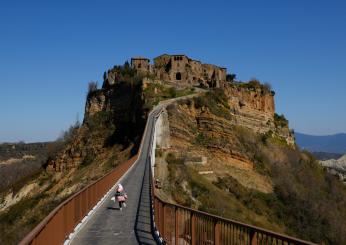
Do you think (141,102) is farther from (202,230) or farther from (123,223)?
(202,230)

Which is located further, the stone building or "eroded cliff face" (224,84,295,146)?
the stone building

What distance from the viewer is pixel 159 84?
2726 inches

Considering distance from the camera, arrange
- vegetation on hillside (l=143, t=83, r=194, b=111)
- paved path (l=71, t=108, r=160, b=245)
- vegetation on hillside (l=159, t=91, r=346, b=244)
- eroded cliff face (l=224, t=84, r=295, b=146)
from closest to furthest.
A: paved path (l=71, t=108, r=160, b=245), vegetation on hillside (l=159, t=91, r=346, b=244), vegetation on hillside (l=143, t=83, r=194, b=111), eroded cliff face (l=224, t=84, r=295, b=146)

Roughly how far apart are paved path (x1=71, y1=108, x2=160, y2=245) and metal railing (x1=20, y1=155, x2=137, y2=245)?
41 centimetres

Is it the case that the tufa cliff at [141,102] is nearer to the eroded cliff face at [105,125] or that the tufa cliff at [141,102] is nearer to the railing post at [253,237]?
the eroded cliff face at [105,125]

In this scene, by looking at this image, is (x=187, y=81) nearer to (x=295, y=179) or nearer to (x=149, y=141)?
(x=295, y=179)

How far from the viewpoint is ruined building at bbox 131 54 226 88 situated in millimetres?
78625

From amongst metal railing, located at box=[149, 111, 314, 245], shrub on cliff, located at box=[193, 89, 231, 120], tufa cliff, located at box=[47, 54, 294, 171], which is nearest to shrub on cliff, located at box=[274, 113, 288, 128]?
tufa cliff, located at box=[47, 54, 294, 171]

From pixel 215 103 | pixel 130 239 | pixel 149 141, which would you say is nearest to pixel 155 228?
pixel 130 239

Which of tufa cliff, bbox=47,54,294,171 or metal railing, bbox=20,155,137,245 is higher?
tufa cliff, bbox=47,54,294,171

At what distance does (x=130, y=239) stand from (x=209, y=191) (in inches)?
1005

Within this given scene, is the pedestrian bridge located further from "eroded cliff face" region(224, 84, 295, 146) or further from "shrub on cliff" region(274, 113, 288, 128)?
"shrub on cliff" region(274, 113, 288, 128)

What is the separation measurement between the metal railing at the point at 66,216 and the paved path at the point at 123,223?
41 centimetres

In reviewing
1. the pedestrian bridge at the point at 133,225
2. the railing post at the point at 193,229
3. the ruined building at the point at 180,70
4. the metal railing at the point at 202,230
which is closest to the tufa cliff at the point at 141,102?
the ruined building at the point at 180,70
